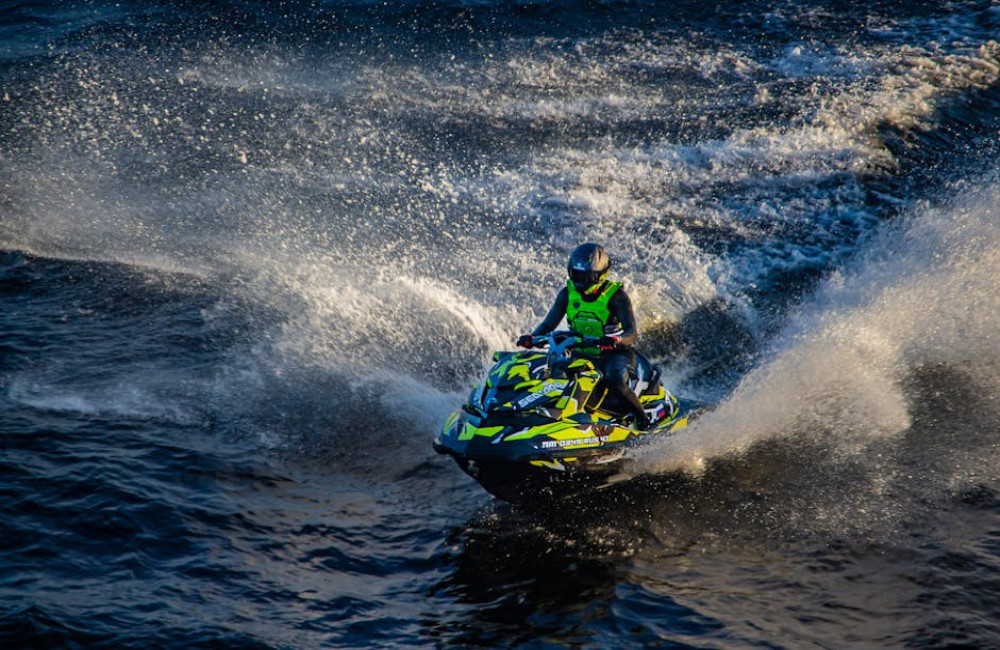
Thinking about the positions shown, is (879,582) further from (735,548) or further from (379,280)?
(379,280)

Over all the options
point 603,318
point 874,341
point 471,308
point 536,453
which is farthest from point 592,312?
point 874,341

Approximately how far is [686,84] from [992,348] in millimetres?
7846

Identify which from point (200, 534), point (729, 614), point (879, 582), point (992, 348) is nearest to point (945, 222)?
point (992, 348)

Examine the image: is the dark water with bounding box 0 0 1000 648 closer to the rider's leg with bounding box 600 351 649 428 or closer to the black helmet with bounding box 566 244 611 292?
the rider's leg with bounding box 600 351 649 428

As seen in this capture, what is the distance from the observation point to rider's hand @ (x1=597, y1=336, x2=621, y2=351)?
9047 mm

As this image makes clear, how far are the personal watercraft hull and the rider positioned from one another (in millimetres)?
416

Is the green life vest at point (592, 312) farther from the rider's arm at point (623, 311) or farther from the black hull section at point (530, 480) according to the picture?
the black hull section at point (530, 480)

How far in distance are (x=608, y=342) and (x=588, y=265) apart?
811 millimetres

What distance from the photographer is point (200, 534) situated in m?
8.48

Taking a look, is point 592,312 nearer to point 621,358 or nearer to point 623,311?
point 623,311

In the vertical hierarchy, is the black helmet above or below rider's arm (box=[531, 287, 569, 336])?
above

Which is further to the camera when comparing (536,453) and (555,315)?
(555,315)

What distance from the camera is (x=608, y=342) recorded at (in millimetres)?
9086

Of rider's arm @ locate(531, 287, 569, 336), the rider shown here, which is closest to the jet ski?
the rider
